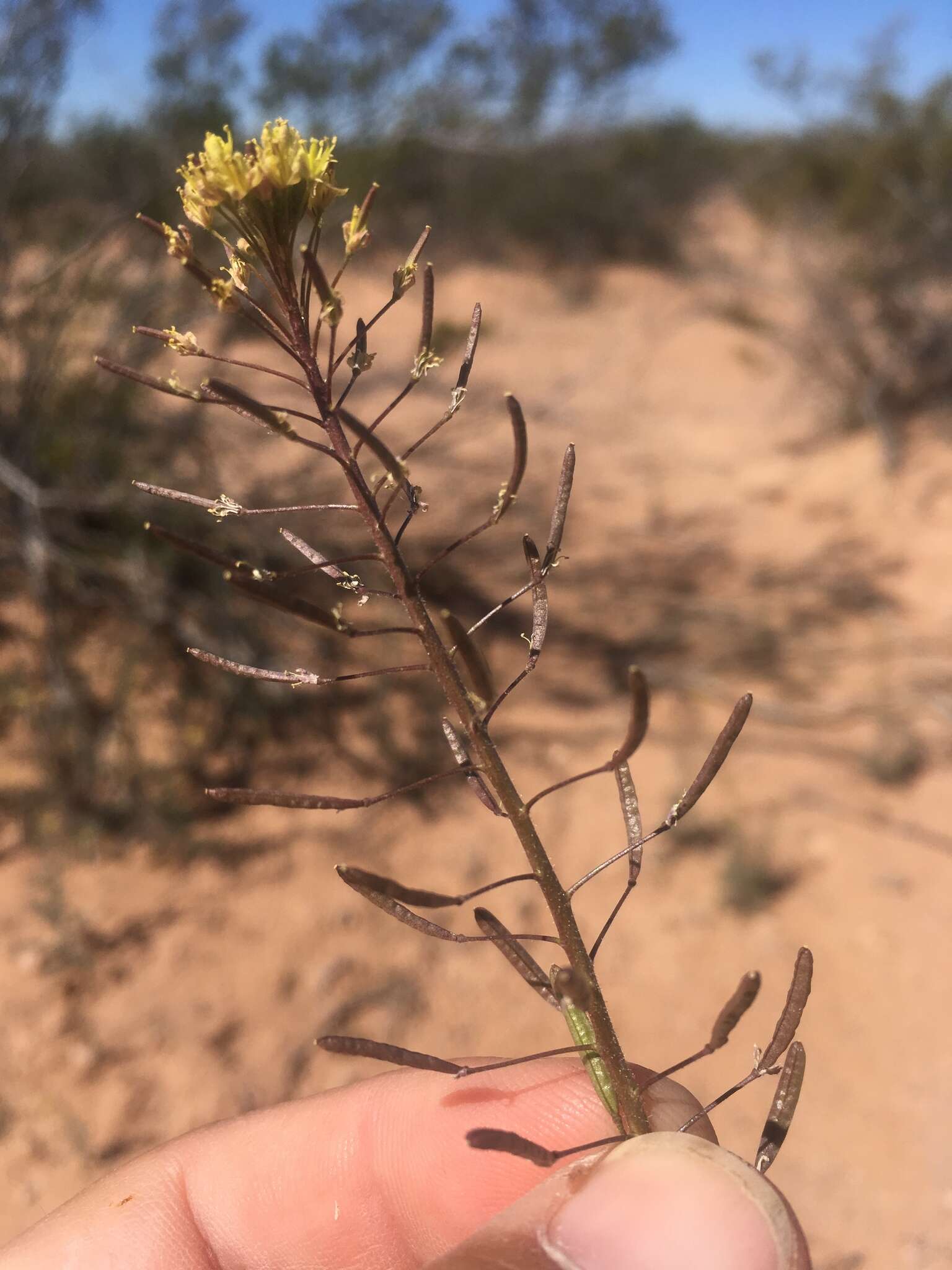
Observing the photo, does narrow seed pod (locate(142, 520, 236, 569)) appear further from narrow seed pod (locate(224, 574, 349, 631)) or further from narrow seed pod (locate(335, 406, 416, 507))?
narrow seed pod (locate(335, 406, 416, 507))

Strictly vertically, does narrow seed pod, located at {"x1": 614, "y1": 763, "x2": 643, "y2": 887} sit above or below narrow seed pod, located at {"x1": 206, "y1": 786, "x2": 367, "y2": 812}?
below

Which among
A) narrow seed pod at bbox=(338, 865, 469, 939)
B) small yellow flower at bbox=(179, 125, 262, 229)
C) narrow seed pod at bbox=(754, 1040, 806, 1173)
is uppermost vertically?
small yellow flower at bbox=(179, 125, 262, 229)

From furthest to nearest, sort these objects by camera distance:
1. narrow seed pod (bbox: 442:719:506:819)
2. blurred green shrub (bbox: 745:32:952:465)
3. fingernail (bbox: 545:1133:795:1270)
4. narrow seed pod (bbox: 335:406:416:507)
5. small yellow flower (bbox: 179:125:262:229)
→ 1. blurred green shrub (bbox: 745:32:952:465)
2. fingernail (bbox: 545:1133:795:1270)
3. narrow seed pod (bbox: 442:719:506:819)
4. small yellow flower (bbox: 179:125:262:229)
5. narrow seed pod (bbox: 335:406:416:507)

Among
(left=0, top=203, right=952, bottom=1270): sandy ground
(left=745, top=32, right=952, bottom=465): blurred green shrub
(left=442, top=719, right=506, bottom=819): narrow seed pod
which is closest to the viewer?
(left=442, top=719, right=506, bottom=819): narrow seed pod

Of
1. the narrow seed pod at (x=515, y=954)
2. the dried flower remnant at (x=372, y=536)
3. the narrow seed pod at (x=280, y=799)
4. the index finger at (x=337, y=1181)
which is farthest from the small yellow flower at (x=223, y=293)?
the index finger at (x=337, y=1181)

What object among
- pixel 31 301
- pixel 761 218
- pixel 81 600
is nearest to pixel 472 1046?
pixel 81 600

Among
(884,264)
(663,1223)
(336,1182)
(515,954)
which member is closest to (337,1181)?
(336,1182)

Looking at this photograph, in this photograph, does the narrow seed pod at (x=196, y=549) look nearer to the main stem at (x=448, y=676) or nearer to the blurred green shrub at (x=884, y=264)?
the main stem at (x=448, y=676)

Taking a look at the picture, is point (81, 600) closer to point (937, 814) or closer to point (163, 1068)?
point (163, 1068)

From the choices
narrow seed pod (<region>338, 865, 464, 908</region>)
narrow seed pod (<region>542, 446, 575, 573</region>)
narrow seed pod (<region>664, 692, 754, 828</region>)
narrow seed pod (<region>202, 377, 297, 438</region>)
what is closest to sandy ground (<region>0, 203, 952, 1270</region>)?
narrow seed pod (<region>664, 692, 754, 828</region>)
